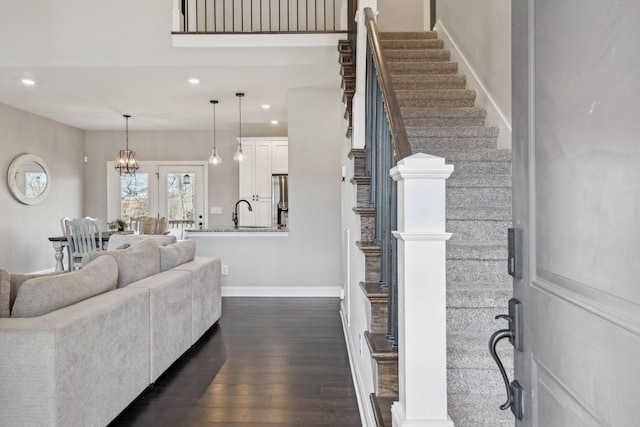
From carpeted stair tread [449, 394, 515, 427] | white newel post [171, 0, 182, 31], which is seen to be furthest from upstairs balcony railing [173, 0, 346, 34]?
carpeted stair tread [449, 394, 515, 427]

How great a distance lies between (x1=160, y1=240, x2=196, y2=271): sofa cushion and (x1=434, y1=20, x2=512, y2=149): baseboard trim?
2.84 metres

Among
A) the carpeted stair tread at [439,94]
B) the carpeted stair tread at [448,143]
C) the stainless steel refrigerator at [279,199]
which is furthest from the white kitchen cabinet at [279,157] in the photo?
the carpeted stair tread at [448,143]

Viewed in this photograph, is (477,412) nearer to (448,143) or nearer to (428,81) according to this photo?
(448,143)

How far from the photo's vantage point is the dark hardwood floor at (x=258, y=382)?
238 centimetres

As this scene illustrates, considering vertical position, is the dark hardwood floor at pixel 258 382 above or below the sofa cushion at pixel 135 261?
below

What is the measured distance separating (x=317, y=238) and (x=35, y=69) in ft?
12.2

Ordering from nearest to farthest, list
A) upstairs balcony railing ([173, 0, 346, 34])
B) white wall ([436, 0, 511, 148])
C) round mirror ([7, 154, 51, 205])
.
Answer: white wall ([436, 0, 511, 148]), upstairs balcony railing ([173, 0, 346, 34]), round mirror ([7, 154, 51, 205])

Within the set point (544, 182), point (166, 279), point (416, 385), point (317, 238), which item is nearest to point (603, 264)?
point (544, 182)

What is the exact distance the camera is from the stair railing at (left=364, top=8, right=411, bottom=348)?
156 centimetres

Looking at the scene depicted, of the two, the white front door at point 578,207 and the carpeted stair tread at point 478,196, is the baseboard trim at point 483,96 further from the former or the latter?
the white front door at point 578,207

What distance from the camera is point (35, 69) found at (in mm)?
4504

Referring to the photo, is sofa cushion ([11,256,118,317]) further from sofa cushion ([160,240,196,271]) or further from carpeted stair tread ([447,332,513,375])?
carpeted stair tread ([447,332,513,375])

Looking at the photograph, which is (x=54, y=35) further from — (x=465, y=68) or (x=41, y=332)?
(x=465, y=68)

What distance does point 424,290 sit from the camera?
4.12ft
